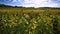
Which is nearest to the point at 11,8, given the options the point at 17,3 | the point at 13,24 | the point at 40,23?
the point at 17,3

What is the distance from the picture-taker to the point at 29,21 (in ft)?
7.09

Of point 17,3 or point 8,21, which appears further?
point 17,3

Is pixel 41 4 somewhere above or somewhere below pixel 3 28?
above

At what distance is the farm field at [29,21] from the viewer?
211cm

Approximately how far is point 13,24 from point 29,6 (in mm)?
353

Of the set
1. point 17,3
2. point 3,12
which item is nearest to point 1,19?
point 3,12

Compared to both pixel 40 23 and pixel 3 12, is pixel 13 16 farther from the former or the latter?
pixel 40 23

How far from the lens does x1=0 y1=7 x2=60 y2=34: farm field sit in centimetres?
211

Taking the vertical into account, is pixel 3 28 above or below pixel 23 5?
below

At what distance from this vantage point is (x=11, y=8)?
2293 millimetres

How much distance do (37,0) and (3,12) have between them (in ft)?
1.50

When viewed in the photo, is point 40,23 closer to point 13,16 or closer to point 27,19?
point 27,19

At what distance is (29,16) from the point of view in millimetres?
2203

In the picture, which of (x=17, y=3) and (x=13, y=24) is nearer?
(x=13, y=24)
